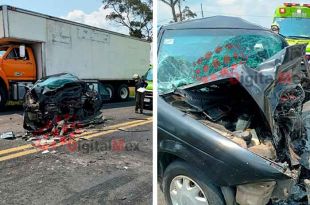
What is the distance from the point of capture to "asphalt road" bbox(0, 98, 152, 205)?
8.62ft

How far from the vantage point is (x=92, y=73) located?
5613mm


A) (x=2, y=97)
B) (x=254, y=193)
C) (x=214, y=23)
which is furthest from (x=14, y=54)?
(x=254, y=193)

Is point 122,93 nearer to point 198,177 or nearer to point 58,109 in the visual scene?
point 58,109

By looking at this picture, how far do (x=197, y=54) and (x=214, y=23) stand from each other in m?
0.18

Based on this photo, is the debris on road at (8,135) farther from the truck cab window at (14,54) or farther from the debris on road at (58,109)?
the truck cab window at (14,54)

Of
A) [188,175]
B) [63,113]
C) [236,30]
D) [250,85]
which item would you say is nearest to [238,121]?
[250,85]

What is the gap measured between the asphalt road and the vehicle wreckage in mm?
827

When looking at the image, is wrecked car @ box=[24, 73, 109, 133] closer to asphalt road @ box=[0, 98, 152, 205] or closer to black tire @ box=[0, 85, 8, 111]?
asphalt road @ box=[0, 98, 152, 205]

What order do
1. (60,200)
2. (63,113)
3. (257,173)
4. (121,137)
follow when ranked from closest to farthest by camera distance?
(257,173), (60,200), (121,137), (63,113)

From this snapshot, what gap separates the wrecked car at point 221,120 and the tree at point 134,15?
24 cm

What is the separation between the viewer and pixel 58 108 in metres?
5.17

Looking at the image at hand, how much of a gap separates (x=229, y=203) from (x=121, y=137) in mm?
2463

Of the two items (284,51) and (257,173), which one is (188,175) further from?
(284,51)

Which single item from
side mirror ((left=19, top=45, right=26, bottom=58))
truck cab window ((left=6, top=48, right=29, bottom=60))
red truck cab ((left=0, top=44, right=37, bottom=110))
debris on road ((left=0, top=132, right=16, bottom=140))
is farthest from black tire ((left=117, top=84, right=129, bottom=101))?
truck cab window ((left=6, top=48, right=29, bottom=60))
